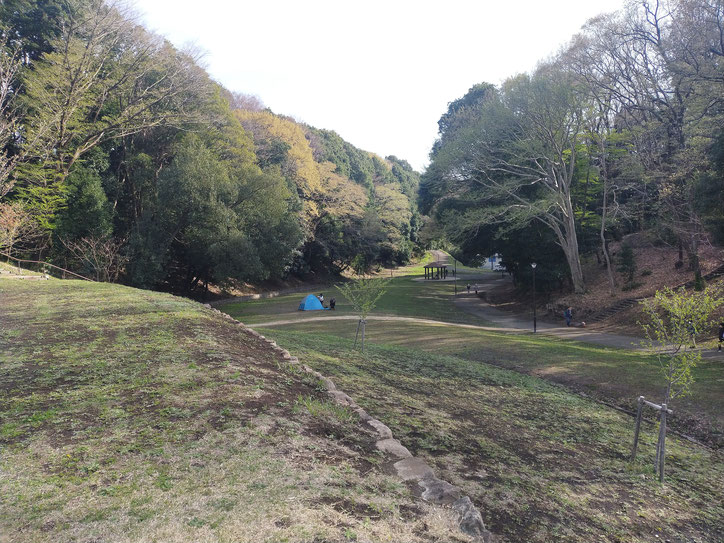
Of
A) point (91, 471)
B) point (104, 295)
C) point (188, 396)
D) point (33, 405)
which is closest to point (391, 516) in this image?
point (91, 471)

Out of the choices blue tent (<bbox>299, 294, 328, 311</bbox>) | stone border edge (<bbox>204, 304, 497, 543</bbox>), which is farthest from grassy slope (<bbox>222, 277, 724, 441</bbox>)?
stone border edge (<bbox>204, 304, 497, 543</bbox>)

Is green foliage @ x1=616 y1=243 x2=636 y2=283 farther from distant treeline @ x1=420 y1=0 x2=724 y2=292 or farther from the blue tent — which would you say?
the blue tent

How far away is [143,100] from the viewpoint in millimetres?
29516

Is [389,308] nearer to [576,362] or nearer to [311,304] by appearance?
[311,304]

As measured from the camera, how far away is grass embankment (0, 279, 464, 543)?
2893 millimetres

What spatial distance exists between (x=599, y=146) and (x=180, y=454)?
3144 centimetres

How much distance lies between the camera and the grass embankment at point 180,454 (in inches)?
114

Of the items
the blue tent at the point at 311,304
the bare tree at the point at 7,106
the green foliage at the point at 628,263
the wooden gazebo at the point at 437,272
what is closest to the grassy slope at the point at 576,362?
the blue tent at the point at 311,304

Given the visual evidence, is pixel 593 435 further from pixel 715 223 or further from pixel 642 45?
pixel 642 45

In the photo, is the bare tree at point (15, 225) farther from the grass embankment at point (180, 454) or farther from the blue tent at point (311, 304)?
the grass embankment at point (180, 454)

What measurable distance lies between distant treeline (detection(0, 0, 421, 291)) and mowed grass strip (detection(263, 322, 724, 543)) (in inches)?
806

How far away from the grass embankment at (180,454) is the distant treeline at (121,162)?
66.7 ft

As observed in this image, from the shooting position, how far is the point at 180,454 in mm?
3779

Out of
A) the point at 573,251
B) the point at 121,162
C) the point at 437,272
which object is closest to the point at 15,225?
the point at 121,162
